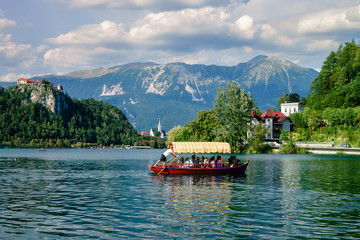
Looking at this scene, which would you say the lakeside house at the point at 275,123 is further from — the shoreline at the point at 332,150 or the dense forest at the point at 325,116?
the shoreline at the point at 332,150

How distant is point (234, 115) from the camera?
134250 millimetres

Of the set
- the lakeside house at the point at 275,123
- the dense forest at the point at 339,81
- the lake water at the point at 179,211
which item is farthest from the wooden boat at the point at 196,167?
the lakeside house at the point at 275,123

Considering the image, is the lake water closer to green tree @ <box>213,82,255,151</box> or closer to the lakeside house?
green tree @ <box>213,82,255,151</box>

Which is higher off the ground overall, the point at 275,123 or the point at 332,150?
the point at 275,123

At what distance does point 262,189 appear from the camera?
4094cm

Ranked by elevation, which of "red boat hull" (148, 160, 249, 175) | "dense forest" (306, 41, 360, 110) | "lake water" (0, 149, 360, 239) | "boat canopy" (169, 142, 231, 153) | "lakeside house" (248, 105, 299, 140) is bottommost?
"lake water" (0, 149, 360, 239)

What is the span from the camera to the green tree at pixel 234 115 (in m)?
134

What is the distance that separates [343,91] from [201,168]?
4315 inches

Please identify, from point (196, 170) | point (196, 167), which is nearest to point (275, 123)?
point (196, 167)

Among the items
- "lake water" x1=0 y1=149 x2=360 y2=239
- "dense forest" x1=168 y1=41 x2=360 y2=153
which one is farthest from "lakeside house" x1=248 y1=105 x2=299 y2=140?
"lake water" x1=0 y1=149 x2=360 y2=239

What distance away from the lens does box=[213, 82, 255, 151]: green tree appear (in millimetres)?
133750

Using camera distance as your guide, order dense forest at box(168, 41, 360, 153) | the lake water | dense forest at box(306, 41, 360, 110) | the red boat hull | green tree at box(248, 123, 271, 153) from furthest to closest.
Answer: dense forest at box(306, 41, 360, 110) → green tree at box(248, 123, 271, 153) → dense forest at box(168, 41, 360, 153) → the red boat hull → the lake water

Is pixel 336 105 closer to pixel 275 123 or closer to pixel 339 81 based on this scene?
pixel 339 81

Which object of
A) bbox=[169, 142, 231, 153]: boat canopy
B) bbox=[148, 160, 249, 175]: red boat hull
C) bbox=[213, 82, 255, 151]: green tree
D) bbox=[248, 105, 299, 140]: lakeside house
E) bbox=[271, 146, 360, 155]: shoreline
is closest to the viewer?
bbox=[148, 160, 249, 175]: red boat hull
